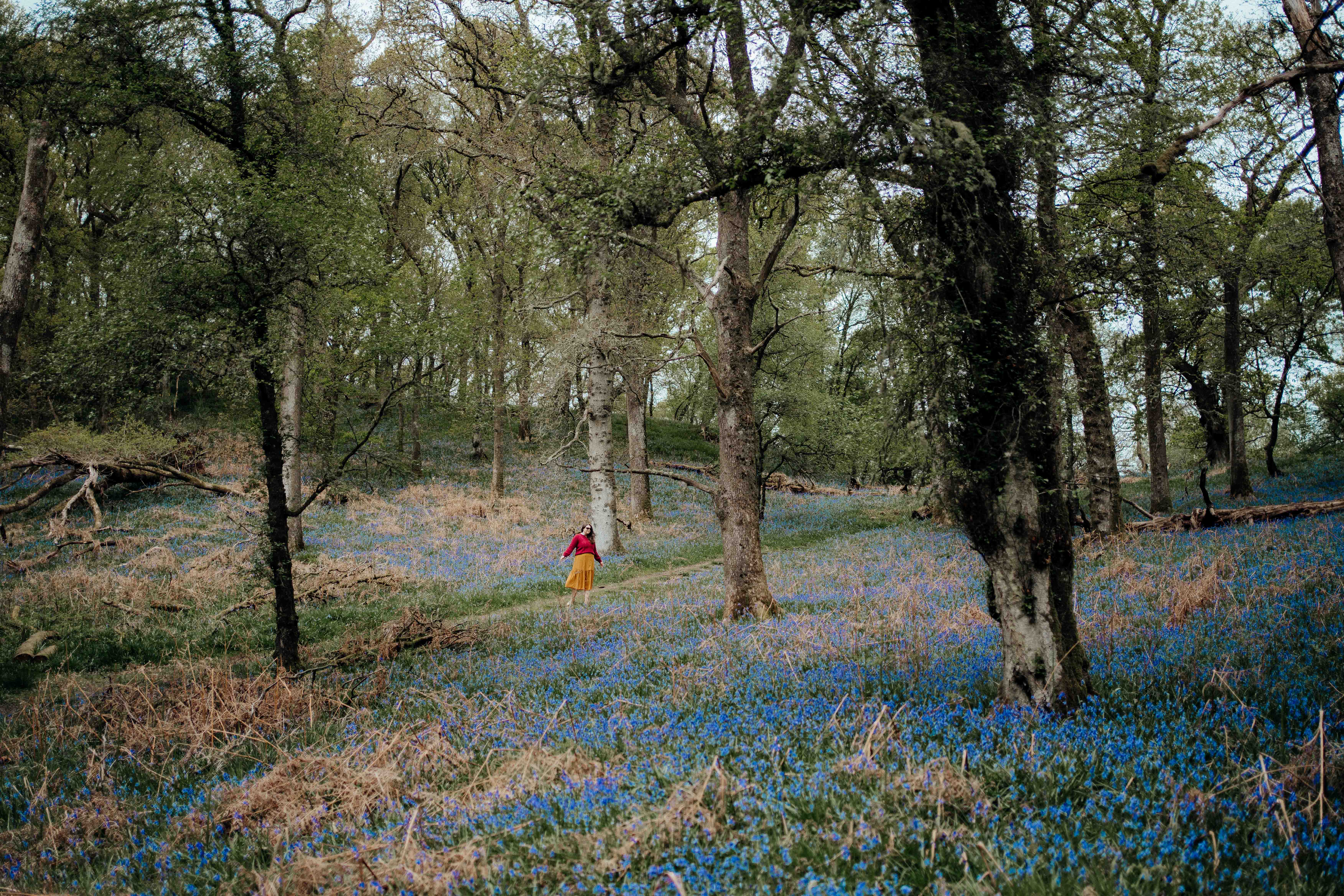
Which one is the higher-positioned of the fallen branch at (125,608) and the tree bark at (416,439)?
the tree bark at (416,439)

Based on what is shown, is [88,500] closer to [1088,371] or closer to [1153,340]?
[1088,371]

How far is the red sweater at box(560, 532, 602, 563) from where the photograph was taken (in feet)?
46.7

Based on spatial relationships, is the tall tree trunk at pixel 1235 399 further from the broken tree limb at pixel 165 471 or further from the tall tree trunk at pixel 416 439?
the tall tree trunk at pixel 416 439

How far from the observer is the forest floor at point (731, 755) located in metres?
3.23

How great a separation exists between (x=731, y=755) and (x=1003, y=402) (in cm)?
311

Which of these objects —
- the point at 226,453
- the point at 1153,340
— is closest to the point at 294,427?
the point at 226,453

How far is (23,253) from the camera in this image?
37.1 ft

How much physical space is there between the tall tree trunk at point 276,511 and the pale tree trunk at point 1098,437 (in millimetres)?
12760

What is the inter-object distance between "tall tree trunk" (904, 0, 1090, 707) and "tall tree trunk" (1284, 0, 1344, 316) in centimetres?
681

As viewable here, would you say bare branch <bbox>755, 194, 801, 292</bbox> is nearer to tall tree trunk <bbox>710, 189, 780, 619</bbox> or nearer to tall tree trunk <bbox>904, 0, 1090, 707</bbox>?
tall tree trunk <bbox>710, 189, 780, 619</bbox>

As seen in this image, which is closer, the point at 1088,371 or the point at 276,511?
the point at 276,511

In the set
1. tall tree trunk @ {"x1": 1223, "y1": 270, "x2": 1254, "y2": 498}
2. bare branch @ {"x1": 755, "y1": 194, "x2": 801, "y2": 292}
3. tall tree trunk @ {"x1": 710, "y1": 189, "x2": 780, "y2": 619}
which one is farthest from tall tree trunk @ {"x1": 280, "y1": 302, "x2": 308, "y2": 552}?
tall tree trunk @ {"x1": 1223, "y1": 270, "x2": 1254, "y2": 498}

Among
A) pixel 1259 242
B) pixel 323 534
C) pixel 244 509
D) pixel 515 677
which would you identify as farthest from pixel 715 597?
pixel 1259 242

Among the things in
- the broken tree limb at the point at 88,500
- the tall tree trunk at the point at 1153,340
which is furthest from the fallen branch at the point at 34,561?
the tall tree trunk at the point at 1153,340
